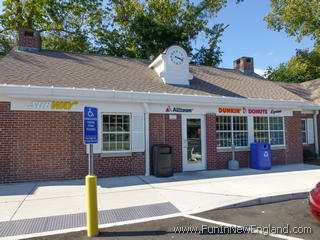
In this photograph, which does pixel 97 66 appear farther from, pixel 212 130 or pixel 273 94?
pixel 273 94

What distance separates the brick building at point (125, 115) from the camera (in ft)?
25.6

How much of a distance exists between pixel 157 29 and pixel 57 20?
9.49m

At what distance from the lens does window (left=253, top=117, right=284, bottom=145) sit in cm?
1108

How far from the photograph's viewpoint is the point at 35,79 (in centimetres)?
841

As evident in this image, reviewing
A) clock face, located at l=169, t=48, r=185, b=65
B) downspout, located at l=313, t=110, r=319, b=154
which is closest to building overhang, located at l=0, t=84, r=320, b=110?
clock face, located at l=169, t=48, r=185, b=65

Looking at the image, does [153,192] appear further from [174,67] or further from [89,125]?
[174,67]

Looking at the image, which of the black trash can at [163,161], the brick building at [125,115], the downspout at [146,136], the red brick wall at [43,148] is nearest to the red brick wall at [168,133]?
the brick building at [125,115]

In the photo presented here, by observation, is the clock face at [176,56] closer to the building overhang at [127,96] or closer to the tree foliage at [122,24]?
the building overhang at [127,96]

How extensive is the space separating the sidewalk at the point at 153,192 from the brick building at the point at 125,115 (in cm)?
91

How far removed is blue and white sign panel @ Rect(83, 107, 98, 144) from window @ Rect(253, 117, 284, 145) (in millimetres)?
8735

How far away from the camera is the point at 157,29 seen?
21969 mm

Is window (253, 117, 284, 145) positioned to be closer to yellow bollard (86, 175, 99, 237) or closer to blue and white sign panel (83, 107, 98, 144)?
blue and white sign panel (83, 107, 98, 144)

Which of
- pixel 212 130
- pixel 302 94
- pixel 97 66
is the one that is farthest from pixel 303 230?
pixel 302 94

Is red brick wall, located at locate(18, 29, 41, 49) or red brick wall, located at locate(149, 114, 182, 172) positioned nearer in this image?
red brick wall, located at locate(149, 114, 182, 172)
